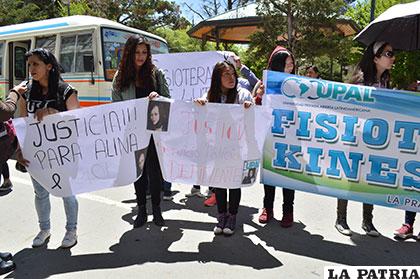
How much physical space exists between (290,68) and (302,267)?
1972 millimetres

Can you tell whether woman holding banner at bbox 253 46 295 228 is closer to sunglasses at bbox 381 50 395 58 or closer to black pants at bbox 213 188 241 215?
black pants at bbox 213 188 241 215

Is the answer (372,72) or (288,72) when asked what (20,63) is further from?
(372,72)

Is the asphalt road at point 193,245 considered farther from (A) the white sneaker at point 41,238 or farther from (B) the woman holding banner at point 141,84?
(B) the woman holding banner at point 141,84

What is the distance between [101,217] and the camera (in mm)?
4352

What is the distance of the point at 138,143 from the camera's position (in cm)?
362

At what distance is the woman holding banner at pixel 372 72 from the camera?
12.2ft

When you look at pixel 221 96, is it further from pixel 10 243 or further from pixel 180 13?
pixel 180 13

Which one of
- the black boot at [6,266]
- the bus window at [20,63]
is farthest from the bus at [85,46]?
the black boot at [6,266]

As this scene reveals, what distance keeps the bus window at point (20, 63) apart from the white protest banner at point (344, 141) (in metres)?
9.14

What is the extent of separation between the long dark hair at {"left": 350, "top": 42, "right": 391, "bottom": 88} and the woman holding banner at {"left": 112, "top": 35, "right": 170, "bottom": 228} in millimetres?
1917

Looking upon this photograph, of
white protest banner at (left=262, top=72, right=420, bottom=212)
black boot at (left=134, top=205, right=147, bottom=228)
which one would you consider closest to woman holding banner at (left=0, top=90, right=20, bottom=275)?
black boot at (left=134, top=205, right=147, bottom=228)

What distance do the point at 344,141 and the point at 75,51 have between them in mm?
7545

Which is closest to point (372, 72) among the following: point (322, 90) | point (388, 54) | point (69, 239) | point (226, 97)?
point (388, 54)

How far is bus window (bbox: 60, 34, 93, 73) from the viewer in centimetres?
912
